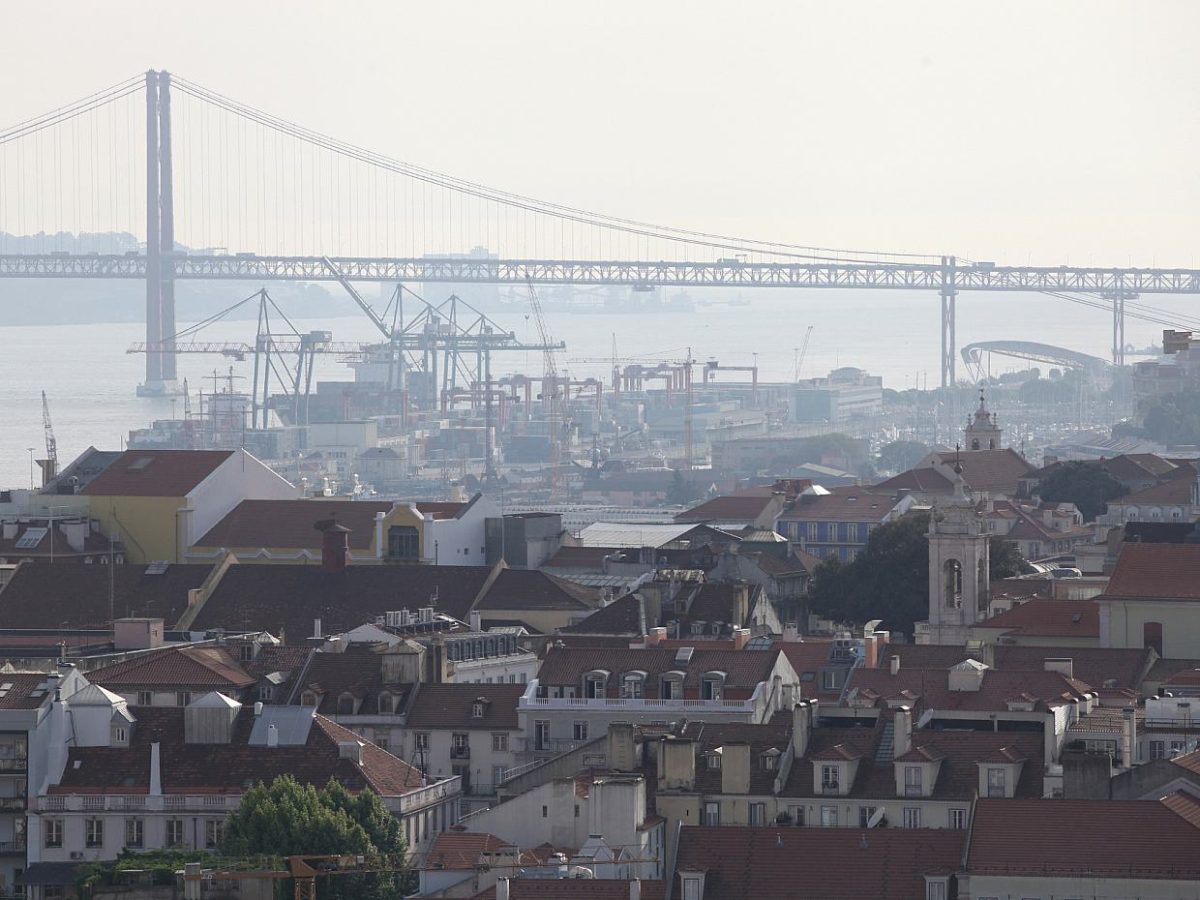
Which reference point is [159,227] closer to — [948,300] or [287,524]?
[948,300]

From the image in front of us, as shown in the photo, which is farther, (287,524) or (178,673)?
(287,524)

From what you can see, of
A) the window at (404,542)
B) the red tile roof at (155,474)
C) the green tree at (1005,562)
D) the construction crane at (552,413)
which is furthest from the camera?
the construction crane at (552,413)

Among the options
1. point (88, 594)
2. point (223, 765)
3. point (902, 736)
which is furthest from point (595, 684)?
point (88, 594)

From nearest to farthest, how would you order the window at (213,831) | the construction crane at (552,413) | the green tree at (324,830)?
the green tree at (324,830)
the window at (213,831)
the construction crane at (552,413)

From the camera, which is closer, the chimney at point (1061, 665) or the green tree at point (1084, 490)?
the chimney at point (1061, 665)

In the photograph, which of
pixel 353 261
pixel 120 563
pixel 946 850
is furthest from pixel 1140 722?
pixel 353 261

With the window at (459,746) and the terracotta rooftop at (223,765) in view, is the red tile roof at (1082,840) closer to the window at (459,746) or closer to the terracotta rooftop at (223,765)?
the terracotta rooftop at (223,765)

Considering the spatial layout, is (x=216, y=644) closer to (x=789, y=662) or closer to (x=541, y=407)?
(x=789, y=662)

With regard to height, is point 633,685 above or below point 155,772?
above

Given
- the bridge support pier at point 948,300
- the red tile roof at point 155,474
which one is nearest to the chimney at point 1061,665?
the red tile roof at point 155,474
